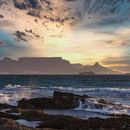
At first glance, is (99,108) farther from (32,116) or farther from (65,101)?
(32,116)

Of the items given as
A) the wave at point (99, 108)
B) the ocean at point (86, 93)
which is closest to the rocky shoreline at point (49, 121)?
the wave at point (99, 108)

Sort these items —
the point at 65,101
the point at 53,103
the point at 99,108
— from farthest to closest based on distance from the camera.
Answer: the point at 65,101, the point at 53,103, the point at 99,108

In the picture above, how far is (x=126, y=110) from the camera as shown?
40.2 meters

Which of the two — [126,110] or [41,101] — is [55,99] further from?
[126,110]

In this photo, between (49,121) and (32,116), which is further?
(32,116)

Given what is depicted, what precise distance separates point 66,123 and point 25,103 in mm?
15570

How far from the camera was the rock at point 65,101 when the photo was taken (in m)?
42.7

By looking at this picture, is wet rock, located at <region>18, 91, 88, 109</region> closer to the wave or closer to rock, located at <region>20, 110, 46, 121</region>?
the wave

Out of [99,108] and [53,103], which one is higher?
[53,103]

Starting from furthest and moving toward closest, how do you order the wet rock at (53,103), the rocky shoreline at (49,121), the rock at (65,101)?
the rock at (65,101), the wet rock at (53,103), the rocky shoreline at (49,121)

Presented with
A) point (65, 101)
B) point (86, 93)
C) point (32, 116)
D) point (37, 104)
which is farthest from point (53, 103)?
Result: point (86, 93)

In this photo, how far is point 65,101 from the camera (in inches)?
1719

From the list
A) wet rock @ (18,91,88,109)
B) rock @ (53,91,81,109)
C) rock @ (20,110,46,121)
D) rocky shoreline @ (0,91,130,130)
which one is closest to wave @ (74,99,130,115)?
rock @ (53,91,81,109)

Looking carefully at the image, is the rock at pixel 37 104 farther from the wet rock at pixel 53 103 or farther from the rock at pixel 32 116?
the rock at pixel 32 116
